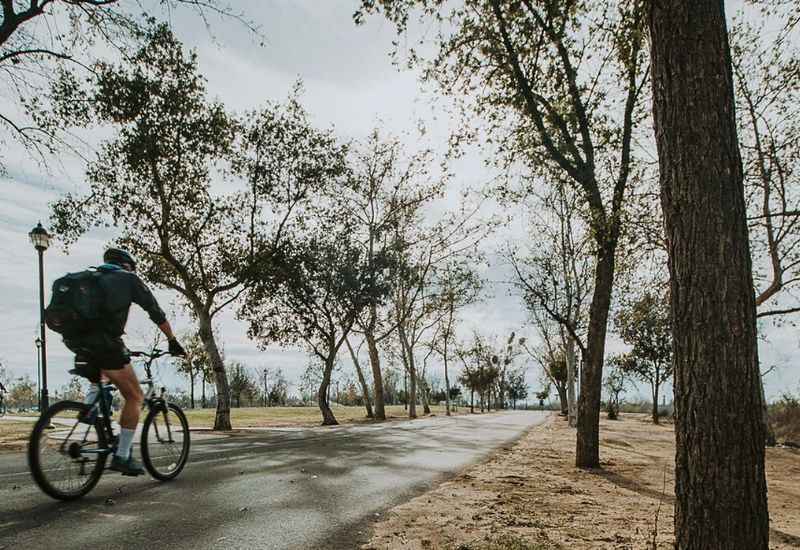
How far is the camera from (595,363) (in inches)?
379

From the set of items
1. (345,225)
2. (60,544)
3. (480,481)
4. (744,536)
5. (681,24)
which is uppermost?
(345,225)

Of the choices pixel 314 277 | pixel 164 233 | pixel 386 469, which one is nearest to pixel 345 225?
pixel 314 277

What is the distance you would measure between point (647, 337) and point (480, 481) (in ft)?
117

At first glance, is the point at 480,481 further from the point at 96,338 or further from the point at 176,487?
the point at 96,338

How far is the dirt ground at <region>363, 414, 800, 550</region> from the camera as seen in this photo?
4168 millimetres

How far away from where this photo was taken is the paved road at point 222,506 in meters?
3.81

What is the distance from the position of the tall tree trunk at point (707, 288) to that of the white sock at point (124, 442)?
16.1 feet

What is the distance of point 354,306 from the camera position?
28641 millimetres

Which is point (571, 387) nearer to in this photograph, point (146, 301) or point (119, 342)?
point (146, 301)

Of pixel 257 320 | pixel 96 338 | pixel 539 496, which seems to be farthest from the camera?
pixel 257 320

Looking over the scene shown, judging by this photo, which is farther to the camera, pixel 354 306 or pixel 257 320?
pixel 354 306

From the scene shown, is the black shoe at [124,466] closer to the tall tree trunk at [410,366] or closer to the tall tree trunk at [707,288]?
the tall tree trunk at [707,288]

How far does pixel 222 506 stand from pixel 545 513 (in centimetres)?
320

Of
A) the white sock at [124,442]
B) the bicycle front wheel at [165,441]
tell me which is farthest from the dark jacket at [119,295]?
the bicycle front wheel at [165,441]
